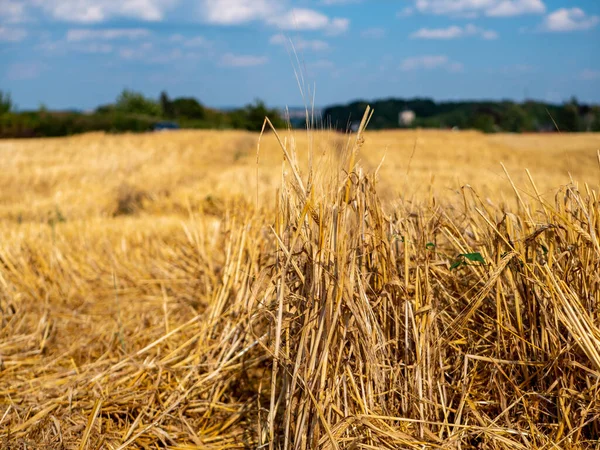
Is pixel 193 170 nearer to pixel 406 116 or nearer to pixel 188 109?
pixel 406 116

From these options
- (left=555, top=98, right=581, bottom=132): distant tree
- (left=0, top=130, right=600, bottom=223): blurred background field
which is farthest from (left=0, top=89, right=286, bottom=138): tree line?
(left=555, top=98, right=581, bottom=132): distant tree

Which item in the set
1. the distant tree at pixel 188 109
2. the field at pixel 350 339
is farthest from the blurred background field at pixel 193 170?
the distant tree at pixel 188 109

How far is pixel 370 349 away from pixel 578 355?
0.66 meters

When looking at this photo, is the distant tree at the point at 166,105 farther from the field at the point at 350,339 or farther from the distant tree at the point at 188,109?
the field at the point at 350,339

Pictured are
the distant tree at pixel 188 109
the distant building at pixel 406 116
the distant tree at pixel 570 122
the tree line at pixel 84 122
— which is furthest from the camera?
the distant tree at pixel 188 109

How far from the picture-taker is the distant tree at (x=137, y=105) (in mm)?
46812

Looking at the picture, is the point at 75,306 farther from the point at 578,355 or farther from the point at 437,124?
the point at 437,124

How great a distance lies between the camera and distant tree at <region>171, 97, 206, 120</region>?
1815 inches

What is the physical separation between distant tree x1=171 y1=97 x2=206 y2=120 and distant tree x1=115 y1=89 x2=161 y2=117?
1.70 metres

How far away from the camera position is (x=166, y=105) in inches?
1981

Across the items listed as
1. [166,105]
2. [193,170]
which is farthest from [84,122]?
[166,105]

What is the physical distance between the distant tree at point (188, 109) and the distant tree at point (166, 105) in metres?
0.95

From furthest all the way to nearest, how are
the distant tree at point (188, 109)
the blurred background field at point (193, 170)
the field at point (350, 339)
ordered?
the distant tree at point (188, 109) < the blurred background field at point (193, 170) < the field at point (350, 339)

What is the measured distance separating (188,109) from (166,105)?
4.85m
